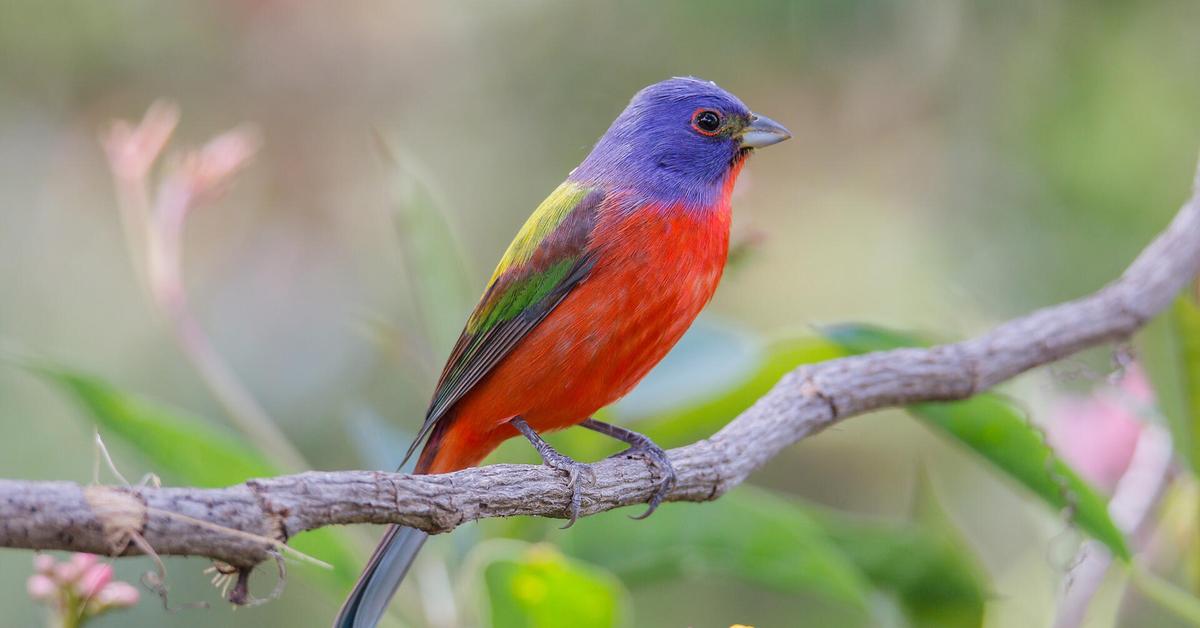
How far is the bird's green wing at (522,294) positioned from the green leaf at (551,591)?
0.68 meters

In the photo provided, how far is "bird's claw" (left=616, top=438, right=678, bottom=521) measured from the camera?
2.67m

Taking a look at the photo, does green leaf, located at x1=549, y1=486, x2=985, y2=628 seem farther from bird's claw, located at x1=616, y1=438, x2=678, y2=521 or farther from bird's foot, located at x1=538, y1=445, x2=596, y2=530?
bird's foot, located at x1=538, y1=445, x2=596, y2=530

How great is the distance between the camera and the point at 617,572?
2.91 metres

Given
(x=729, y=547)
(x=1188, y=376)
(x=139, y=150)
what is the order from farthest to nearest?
(x=139, y=150) → (x=1188, y=376) → (x=729, y=547)

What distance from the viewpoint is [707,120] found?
3637 mm

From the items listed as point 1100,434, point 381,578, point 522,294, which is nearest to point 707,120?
point 522,294

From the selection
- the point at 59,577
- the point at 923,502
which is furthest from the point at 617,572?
the point at 59,577

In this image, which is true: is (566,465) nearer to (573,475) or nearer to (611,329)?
(573,475)

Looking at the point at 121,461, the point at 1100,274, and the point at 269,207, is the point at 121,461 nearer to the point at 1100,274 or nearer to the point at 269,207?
the point at 269,207

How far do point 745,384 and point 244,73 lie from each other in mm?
4527

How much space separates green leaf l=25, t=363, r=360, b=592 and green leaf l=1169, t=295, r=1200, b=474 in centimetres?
197

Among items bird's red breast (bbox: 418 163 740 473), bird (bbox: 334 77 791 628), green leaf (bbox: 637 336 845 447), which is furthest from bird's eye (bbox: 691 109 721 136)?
green leaf (bbox: 637 336 845 447)

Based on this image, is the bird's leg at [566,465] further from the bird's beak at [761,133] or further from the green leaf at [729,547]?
the bird's beak at [761,133]

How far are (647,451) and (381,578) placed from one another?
0.67m
